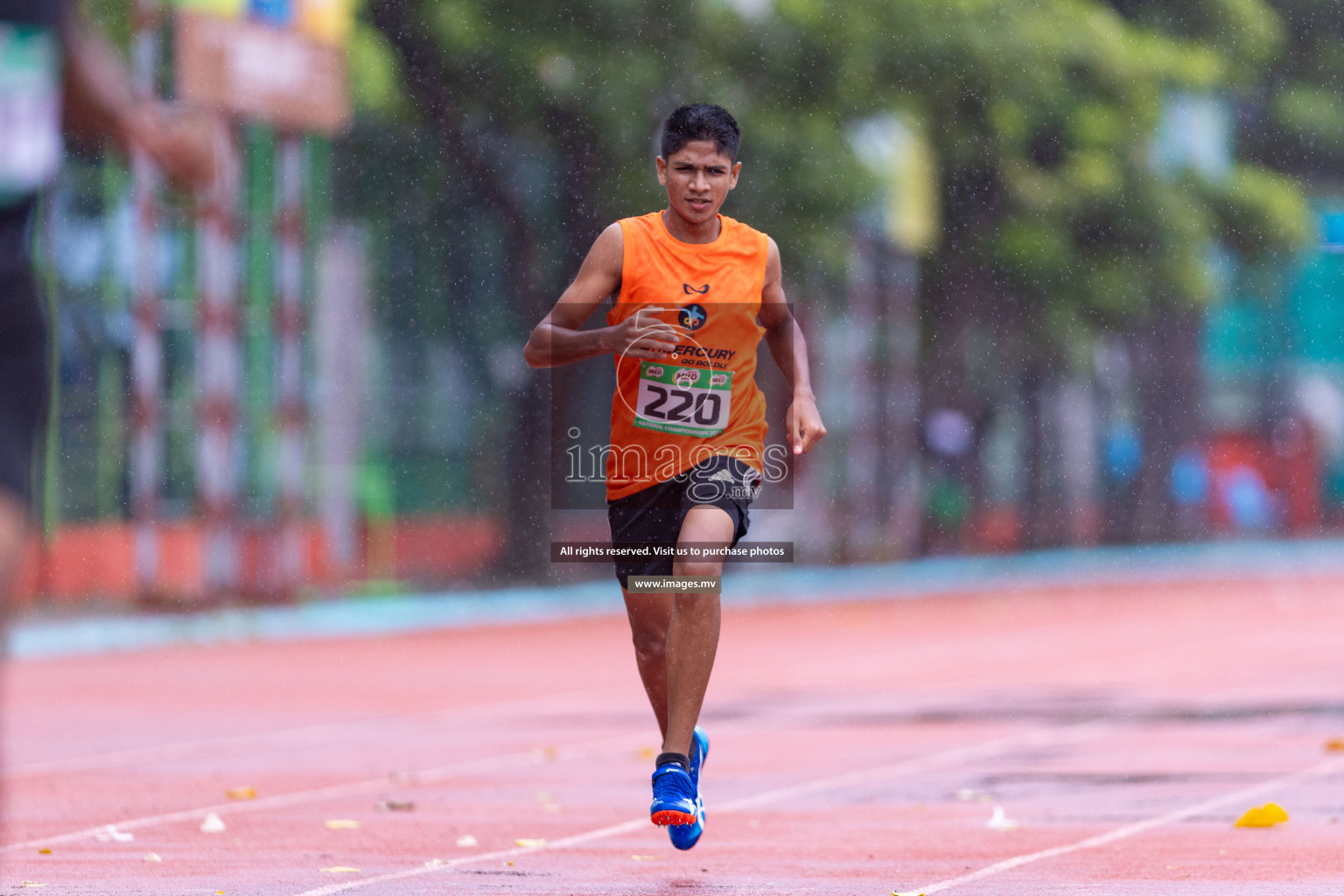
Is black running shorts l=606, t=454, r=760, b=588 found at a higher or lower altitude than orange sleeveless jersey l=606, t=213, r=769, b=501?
lower

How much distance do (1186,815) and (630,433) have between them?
9.13 feet

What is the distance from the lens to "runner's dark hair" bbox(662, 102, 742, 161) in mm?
6430

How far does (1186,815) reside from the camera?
832cm

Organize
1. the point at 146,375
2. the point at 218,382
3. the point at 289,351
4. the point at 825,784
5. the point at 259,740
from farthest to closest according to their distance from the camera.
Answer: the point at 289,351, the point at 218,382, the point at 146,375, the point at 259,740, the point at 825,784

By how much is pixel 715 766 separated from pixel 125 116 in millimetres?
7350

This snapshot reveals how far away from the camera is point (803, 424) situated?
640cm

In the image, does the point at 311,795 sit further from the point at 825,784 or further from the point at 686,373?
the point at 686,373

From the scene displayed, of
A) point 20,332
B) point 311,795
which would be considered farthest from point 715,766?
point 20,332

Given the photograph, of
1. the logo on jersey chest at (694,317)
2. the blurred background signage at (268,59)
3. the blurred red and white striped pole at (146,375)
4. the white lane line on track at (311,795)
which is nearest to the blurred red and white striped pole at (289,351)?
the blurred background signage at (268,59)

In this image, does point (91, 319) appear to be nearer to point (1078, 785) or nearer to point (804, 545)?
point (804, 545)

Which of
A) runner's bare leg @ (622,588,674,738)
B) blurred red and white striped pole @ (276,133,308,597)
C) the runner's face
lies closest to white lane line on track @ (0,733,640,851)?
runner's bare leg @ (622,588,674,738)

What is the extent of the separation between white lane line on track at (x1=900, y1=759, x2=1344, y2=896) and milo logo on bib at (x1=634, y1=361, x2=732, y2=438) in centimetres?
131

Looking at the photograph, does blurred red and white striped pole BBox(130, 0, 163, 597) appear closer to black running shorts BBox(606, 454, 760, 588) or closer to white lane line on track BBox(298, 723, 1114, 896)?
white lane line on track BBox(298, 723, 1114, 896)

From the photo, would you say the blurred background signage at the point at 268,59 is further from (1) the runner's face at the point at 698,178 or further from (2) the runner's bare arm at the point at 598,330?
(1) the runner's face at the point at 698,178
